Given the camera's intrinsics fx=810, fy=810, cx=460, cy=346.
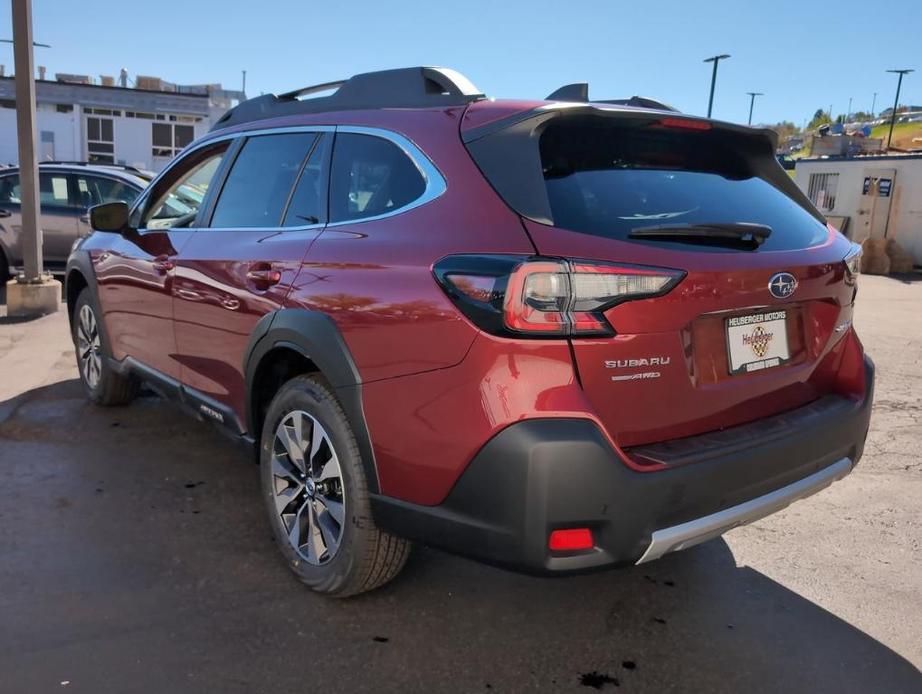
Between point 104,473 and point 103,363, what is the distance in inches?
45.6

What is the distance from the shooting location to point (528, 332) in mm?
2215

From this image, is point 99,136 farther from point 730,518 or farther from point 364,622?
point 730,518

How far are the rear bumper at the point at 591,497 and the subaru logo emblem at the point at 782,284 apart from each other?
1.40 ft

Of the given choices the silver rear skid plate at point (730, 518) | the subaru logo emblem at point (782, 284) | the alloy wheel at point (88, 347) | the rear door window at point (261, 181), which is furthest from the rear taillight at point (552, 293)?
the alloy wheel at point (88, 347)

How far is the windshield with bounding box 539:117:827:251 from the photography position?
243cm

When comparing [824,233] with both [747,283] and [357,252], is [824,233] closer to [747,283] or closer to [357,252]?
[747,283]

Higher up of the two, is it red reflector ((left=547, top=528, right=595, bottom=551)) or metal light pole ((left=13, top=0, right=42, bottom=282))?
metal light pole ((left=13, top=0, right=42, bottom=282))

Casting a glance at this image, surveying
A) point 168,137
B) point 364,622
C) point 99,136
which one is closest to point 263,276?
point 364,622

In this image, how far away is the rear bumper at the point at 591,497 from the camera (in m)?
2.20

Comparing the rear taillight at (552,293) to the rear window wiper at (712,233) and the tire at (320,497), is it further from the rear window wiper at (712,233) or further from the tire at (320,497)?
the tire at (320,497)

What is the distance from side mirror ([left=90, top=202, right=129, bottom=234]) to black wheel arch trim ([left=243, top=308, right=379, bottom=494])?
1969mm

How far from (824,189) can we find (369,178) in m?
19.4

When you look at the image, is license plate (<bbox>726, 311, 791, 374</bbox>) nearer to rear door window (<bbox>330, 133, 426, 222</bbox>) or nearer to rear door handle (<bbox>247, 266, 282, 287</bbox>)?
rear door window (<bbox>330, 133, 426, 222</bbox>)

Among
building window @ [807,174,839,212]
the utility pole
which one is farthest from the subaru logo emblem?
building window @ [807,174,839,212]
